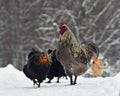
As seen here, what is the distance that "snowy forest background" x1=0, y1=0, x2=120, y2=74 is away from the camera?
3086 cm

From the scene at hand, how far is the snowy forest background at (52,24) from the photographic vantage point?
30.9 metres

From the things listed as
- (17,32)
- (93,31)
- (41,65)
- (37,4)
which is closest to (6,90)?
(41,65)

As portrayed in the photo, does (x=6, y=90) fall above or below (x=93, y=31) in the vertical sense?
below

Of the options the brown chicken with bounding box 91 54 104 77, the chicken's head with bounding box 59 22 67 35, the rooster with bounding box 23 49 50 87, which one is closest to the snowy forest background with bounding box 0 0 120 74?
the brown chicken with bounding box 91 54 104 77

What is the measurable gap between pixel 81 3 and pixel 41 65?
21.9 m

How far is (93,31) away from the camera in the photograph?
31.6 meters

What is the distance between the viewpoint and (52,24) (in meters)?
32.6

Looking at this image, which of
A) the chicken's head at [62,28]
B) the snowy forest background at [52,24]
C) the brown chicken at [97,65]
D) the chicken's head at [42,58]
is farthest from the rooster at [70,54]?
the snowy forest background at [52,24]

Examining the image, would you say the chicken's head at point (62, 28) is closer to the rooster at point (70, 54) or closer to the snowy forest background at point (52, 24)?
the rooster at point (70, 54)

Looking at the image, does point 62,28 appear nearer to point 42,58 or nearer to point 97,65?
point 42,58

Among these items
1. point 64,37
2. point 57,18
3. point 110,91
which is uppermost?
point 57,18

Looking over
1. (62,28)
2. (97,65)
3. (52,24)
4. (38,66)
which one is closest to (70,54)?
(62,28)

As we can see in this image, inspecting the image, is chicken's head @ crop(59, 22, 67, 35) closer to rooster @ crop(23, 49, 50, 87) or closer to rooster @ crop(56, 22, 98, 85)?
rooster @ crop(56, 22, 98, 85)

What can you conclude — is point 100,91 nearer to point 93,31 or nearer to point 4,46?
point 93,31
